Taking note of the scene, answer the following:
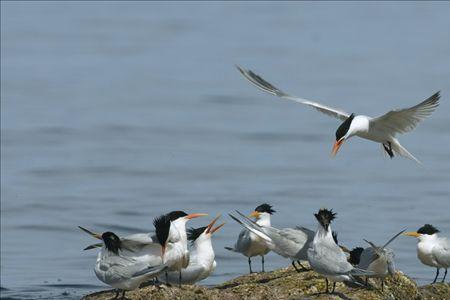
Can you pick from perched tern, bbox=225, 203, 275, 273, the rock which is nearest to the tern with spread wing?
the rock

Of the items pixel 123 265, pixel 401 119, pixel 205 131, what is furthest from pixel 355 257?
pixel 205 131

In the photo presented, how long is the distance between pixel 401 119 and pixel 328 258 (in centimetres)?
361

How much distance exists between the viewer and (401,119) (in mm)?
13180

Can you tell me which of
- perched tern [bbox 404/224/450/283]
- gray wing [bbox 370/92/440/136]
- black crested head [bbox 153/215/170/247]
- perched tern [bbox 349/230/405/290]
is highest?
gray wing [bbox 370/92/440/136]

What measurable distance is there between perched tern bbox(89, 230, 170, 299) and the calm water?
454 centimetres

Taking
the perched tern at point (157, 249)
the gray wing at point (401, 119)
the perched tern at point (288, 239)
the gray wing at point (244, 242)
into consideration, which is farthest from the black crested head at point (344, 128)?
the perched tern at point (157, 249)

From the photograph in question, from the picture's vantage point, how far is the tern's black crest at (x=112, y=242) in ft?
32.7

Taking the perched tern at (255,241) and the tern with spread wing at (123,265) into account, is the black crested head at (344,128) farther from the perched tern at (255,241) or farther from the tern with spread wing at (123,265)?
the tern with spread wing at (123,265)

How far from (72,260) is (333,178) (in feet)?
18.5

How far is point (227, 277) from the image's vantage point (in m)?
15.3

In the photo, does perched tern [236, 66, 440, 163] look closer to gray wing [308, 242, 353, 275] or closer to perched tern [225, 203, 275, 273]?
perched tern [225, 203, 275, 273]

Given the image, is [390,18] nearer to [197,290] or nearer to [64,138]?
[64,138]


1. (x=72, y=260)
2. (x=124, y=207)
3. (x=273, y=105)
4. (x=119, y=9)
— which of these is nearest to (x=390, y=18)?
(x=119, y=9)

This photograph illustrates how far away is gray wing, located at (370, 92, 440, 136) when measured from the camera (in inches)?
505
